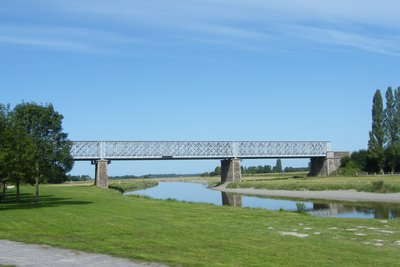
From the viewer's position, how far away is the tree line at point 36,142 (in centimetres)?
3759

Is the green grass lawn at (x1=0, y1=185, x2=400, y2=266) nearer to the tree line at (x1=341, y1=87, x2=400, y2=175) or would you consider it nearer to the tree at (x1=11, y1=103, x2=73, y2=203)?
the tree at (x1=11, y1=103, x2=73, y2=203)

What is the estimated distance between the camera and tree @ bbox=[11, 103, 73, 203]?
39406 millimetres

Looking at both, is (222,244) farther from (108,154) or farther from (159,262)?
(108,154)

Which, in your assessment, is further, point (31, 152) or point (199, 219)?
point (31, 152)

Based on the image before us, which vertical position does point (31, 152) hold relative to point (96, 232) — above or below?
above

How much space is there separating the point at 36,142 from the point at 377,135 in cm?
8242

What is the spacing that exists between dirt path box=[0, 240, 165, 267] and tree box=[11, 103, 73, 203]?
23.8 meters

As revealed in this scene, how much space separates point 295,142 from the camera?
145000mm

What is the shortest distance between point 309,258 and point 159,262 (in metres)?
4.38

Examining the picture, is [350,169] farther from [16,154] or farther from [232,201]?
[16,154]

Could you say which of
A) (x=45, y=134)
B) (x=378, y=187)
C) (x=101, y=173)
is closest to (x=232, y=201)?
(x=378, y=187)

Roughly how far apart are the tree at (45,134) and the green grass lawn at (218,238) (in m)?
10.9

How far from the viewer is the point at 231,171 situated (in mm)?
126312

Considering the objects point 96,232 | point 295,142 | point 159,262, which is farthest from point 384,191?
point 295,142
